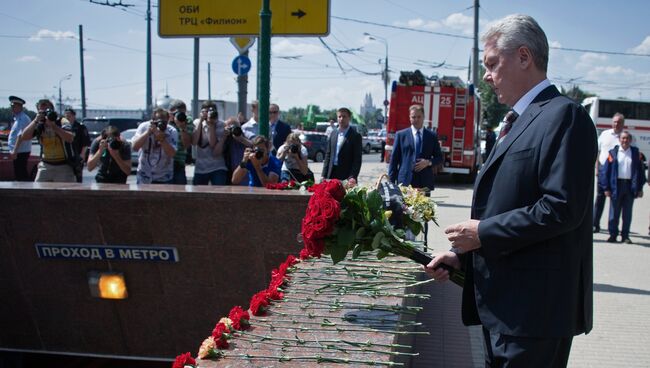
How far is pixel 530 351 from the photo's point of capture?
2246 mm

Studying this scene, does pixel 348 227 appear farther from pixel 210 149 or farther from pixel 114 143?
pixel 210 149

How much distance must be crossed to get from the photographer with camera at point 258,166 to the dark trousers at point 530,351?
5.30 m

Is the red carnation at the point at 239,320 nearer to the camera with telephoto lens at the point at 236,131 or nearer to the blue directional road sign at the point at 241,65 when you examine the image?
the camera with telephoto lens at the point at 236,131

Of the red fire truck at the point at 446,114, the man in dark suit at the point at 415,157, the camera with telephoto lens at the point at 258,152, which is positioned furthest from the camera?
the red fire truck at the point at 446,114

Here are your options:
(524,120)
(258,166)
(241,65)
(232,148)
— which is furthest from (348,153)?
(524,120)

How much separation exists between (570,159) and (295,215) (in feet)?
12.9

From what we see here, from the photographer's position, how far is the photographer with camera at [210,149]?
846 centimetres

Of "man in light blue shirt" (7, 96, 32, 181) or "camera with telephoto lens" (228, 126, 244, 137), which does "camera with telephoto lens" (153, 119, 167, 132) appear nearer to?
"camera with telephoto lens" (228, 126, 244, 137)

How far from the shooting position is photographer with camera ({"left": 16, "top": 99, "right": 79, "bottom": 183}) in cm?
848

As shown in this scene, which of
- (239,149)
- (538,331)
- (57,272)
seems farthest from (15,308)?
(538,331)

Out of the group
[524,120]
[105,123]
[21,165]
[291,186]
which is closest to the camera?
[524,120]

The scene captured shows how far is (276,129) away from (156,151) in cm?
331

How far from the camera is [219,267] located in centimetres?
627

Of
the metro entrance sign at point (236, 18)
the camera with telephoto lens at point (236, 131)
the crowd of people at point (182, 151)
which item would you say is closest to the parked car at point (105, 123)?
the metro entrance sign at point (236, 18)
